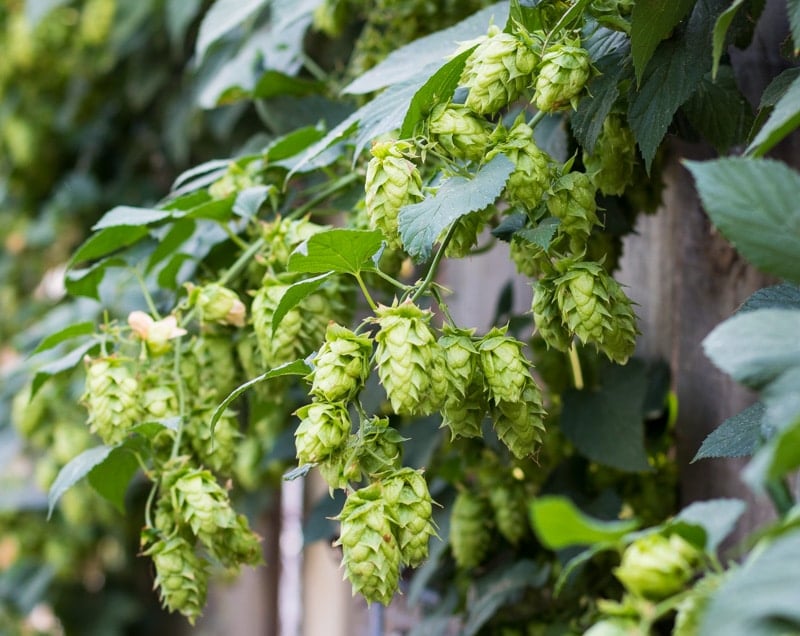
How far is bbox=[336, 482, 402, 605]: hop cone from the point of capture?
632 millimetres

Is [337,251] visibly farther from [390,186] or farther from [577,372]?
[577,372]

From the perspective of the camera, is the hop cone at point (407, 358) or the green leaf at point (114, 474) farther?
the green leaf at point (114, 474)

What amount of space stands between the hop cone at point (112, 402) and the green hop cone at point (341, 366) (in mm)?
266

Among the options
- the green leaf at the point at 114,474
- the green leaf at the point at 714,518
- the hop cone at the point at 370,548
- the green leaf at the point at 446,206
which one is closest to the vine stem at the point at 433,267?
the green leaf at the point at 446,206

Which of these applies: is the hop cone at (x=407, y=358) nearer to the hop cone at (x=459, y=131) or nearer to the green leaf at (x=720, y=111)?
the hop cone at (x=459, y=131)

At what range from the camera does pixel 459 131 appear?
689 mm

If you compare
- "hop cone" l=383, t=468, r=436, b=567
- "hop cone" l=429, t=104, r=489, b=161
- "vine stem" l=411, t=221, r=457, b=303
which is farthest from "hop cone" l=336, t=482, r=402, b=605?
"hop cone" l=429, t=104, r=489, b=161

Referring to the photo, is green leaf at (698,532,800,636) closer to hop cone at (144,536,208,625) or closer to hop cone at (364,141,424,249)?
hop cone at (364,141,424,249)

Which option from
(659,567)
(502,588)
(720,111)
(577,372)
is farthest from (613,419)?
(659,567)

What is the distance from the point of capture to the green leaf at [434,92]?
27.3 inches

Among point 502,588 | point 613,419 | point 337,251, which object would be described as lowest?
point 502,588

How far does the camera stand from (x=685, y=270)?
3.67 feet

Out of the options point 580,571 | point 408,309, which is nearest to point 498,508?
point 580,571

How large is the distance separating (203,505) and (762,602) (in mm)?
506
